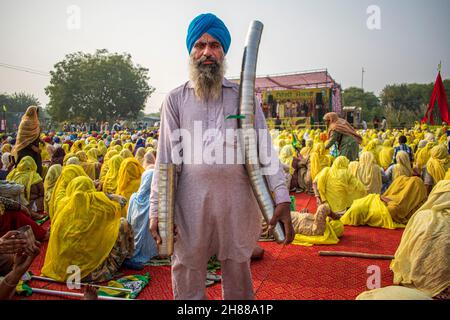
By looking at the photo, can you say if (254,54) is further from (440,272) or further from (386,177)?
(386,177)

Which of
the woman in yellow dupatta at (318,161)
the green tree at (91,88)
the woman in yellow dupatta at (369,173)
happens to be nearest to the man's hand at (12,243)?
the woman in yellow dupatta at (369,173)

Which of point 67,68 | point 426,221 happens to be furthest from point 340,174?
point 67,68

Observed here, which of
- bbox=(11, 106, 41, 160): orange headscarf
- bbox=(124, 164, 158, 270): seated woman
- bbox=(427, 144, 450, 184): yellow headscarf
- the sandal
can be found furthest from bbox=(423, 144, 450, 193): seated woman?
bbox=(11, 106, 41, 160): orange headscarf

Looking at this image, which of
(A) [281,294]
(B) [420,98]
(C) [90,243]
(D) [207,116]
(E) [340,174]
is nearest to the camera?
(D) [207,116]

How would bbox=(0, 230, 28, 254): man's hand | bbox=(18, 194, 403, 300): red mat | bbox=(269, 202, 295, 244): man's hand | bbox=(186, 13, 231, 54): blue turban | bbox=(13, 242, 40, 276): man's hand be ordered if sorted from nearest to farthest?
bbox=(269, 202, 295, 244): man's hand → bbox=(186, 13, 231, 54): blue turban → bbox=(0, 230, 28, 254): man's hand → bbox=(13, 242, 40, 276): man's hand → bbox=(18, 194, 403, 300): red mat

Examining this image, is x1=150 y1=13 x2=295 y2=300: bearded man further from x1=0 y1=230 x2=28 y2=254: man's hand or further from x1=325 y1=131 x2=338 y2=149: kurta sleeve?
x1=325 y1=131 x2=338 y2=149: kurta sleeve

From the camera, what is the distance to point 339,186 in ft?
20.3

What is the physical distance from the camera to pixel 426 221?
121 inches

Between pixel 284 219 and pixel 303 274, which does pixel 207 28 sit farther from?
pixel 303 274

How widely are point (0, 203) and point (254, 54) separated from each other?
249 cm

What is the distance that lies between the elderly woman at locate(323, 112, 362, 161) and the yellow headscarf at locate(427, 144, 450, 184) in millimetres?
1482

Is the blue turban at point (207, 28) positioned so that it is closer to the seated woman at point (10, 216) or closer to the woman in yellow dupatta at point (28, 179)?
the seated woman at point (10, 216)

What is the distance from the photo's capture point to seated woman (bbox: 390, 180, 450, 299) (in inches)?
117
